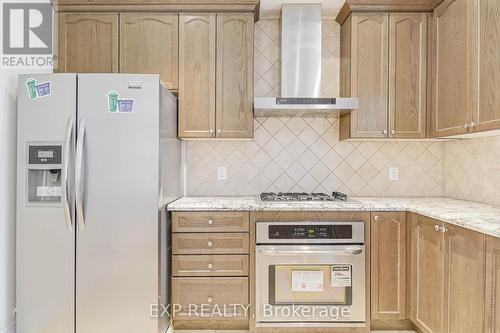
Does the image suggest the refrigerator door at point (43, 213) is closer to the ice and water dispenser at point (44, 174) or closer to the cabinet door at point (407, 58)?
the ice and water dispenser at point (44, 174)

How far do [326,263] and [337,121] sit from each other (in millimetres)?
1265

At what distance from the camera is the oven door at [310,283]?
2.32m

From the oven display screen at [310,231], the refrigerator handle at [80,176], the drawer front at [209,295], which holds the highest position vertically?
the refrigerator handle at [80,176]

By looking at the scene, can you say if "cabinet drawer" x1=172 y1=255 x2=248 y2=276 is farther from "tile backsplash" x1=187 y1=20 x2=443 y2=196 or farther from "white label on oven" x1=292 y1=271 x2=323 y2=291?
"tile backsplash" x1=187 y1=20 x2=443 y2=196

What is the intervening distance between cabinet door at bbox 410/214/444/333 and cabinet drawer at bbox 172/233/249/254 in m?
1.10

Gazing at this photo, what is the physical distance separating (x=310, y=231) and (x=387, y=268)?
0.58m

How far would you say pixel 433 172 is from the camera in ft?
9.89

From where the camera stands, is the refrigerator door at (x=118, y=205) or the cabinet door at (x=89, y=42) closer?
the refrigerator door at (x=118, y=205)

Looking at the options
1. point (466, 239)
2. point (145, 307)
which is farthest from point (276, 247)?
point (466, 239)

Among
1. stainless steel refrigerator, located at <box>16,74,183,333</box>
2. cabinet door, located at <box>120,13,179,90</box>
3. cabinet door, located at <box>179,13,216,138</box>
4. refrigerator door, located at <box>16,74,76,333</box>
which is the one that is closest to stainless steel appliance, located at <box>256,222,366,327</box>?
stainless steel refrigerator, located at <box>16,74,183,333</box>

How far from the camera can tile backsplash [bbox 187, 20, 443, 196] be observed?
3.00m

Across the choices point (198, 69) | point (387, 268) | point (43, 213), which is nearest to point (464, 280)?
point (387, 268)

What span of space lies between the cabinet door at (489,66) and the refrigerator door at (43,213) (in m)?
2.42

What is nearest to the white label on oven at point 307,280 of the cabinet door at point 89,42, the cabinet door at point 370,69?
the cabinet door at point 370,69
